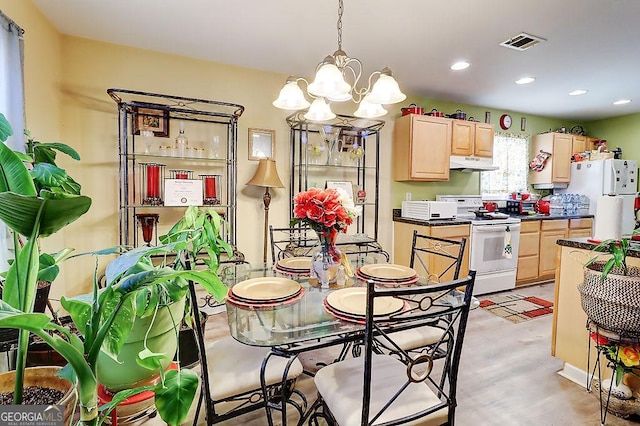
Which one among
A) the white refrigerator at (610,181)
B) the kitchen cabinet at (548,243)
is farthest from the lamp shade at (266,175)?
the white refrigerator at (610,181)

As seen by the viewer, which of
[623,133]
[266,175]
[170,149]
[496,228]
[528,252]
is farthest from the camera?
[623,133]

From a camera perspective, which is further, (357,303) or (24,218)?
(357,303)

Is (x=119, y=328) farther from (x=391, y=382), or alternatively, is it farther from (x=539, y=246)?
(x=539, y=246)

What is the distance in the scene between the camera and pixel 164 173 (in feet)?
9.78

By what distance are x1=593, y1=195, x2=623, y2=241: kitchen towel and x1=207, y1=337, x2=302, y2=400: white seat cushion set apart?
193cm

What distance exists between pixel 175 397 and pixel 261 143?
291 cm

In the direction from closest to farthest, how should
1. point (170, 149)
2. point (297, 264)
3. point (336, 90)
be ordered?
point (336, 90), point (297, 264), point (170, 149)

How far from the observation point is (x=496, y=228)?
12.5ft

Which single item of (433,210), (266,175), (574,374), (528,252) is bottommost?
(574,374)

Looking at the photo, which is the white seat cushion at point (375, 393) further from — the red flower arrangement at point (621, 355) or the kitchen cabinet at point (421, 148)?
the kitchen cabinet at point (421, 148)

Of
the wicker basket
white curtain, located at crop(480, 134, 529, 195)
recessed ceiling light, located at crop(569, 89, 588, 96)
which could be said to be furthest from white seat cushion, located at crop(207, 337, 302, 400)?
recessed ceiling light, located at crop(569, 89, 588, 96)

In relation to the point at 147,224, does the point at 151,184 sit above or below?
above

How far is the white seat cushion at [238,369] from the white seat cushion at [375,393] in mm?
197

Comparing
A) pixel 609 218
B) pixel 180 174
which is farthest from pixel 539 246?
pixel 180 174
